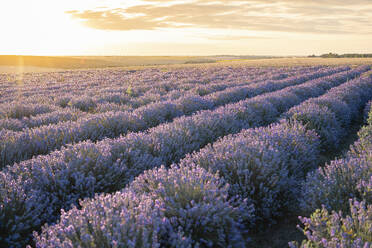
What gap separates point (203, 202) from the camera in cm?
221

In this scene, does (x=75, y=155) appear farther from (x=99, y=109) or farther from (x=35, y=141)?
(x=99, y=109)

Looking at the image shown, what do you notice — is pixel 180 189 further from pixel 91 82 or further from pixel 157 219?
pixel 91 82

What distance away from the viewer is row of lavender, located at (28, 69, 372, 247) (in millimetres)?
1841

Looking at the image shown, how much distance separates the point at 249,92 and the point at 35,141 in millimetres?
7290

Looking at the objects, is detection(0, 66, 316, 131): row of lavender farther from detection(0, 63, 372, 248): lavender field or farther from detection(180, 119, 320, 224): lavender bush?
detection(180, 119, 320, 224): lavender bush

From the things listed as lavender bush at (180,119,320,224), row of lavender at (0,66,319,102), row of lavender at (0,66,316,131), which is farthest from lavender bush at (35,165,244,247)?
row of lavender at (0,66,319,102)

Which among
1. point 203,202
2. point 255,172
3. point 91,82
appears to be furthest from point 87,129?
point 91,82

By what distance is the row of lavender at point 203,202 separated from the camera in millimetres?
1841

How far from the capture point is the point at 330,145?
19.1 ft

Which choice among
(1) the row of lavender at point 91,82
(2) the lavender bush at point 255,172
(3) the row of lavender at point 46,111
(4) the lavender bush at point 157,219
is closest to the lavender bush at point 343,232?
(4) the lavender bush at point 157,219

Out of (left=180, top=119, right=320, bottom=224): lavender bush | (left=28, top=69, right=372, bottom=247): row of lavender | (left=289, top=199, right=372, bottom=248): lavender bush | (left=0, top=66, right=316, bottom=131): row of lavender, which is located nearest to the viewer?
(left=289, top=199, right=372, bottom=248): lavender bush

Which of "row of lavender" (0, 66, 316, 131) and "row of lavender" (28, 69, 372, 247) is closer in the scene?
"row of lavender" (28, 69, 372, 247)

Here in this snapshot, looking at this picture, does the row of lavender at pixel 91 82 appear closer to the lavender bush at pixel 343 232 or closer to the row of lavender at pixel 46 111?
the row of lavender at pixel 46 111

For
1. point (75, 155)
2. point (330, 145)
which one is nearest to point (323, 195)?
point (75, 155)
